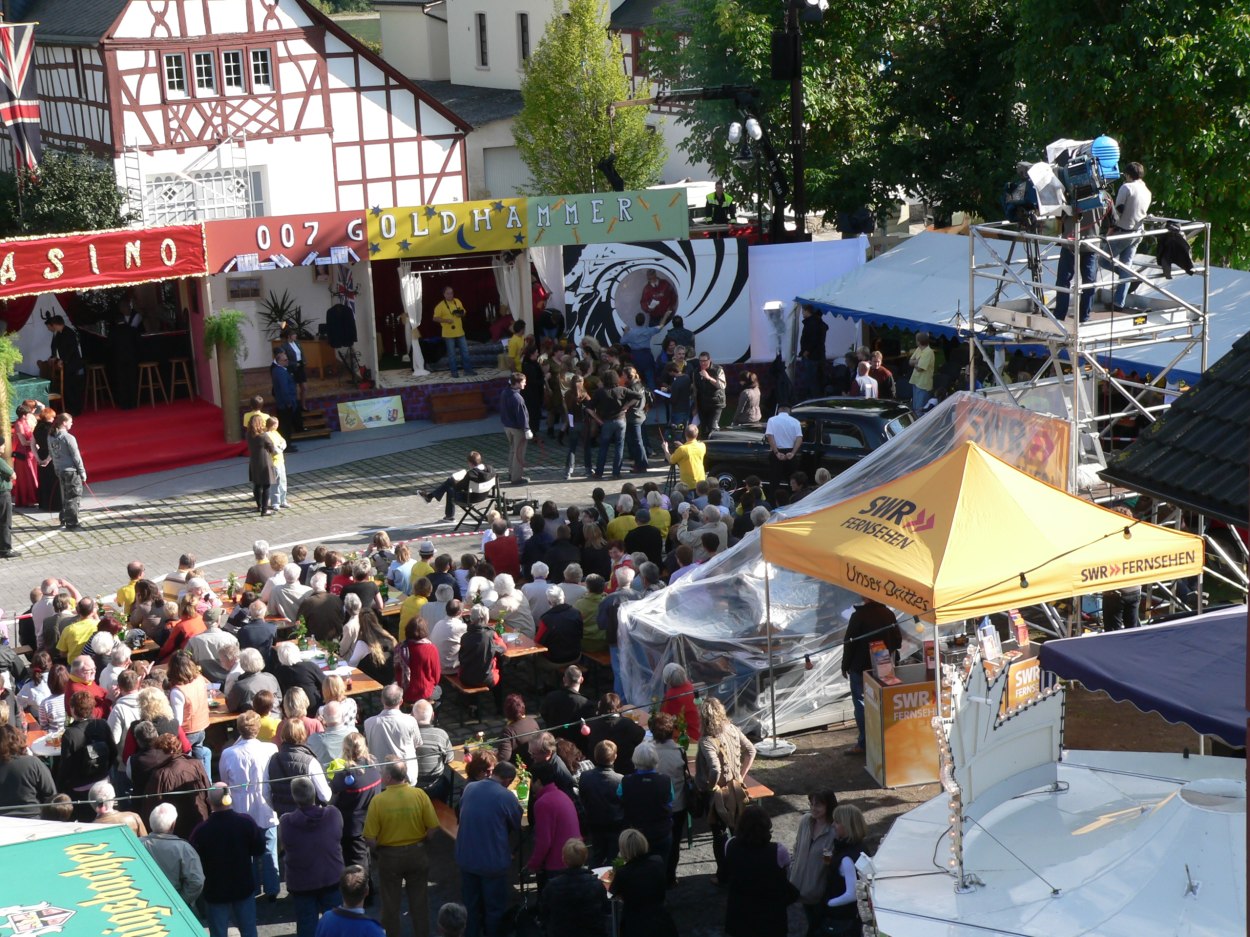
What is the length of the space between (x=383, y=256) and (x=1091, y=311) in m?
14.2

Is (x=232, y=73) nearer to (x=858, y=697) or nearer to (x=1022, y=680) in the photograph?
(x=858, y=697)

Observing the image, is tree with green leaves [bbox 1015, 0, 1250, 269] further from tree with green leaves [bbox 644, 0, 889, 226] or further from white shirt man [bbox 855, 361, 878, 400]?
tree with green leaves [bbox 644, 0, 889, 226]

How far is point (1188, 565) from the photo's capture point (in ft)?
37.0

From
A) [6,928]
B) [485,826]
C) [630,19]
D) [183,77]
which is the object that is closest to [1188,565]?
[485,826]

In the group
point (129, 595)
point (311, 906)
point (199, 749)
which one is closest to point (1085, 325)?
point (311, 906)

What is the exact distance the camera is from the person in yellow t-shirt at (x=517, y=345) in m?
25.6

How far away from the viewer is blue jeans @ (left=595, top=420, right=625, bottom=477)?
2162 centimetres

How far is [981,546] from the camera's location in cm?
1108

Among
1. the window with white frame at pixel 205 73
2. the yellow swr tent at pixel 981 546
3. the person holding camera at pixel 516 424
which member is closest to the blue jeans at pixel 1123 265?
the yellow swr tent at pixel 981 546

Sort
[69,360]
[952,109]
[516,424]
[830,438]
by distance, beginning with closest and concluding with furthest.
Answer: [830,438] < [516,424] < [69,360] < [952,109]

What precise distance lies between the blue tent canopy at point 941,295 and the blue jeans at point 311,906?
12055 mm

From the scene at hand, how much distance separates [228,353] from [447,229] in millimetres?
4057

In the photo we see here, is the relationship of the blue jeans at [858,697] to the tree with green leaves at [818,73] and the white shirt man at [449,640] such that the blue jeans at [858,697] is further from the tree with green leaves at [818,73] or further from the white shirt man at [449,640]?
the tree with green leaves at [818,73]

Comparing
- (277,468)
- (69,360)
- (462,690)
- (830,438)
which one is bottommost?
(462,690)
